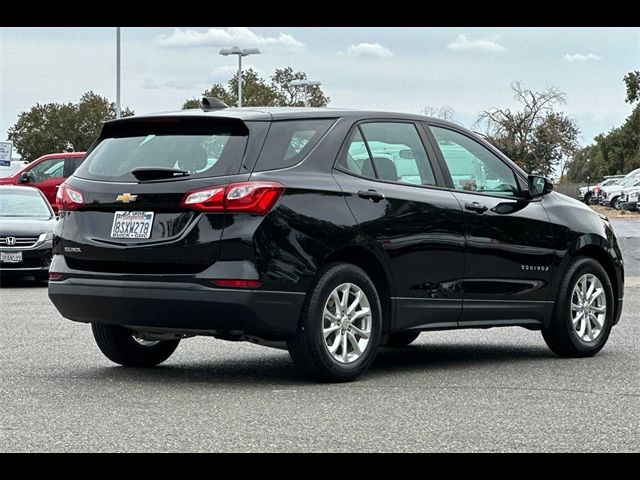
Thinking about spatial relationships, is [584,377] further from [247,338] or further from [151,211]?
[151,211]

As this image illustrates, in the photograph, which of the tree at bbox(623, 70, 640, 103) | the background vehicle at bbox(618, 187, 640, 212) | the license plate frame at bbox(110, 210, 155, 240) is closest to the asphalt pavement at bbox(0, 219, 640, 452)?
the license plate frame at bbox(110, 210, 155, 240)

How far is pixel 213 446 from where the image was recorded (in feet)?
21.1

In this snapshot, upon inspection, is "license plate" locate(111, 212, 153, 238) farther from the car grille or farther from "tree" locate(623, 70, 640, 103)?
"tree" locate(623, 70, 640, 103)

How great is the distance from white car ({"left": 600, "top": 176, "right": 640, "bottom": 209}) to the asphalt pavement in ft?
170

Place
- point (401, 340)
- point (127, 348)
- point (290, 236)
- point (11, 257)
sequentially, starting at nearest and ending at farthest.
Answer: point (290, 236) < point (127, 348) < point (401, 340) < point (11, 257)

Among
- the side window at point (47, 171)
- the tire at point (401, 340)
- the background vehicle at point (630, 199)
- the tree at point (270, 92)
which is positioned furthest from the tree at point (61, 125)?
the tire at point (401, 340)

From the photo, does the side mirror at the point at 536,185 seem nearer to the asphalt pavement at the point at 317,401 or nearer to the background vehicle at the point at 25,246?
the asphalt pavement at the point at 317,401

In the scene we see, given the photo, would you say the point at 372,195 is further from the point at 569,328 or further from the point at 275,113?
the point at 569,328

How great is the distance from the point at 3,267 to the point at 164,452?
14627 mm

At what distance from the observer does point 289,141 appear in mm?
8820

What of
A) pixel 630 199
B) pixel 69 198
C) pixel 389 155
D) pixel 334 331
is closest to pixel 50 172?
pixel 69 198

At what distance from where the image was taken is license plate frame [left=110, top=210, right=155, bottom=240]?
8539 mm

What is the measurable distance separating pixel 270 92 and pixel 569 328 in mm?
62918

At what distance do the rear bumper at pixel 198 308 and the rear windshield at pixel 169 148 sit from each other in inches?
28.5
